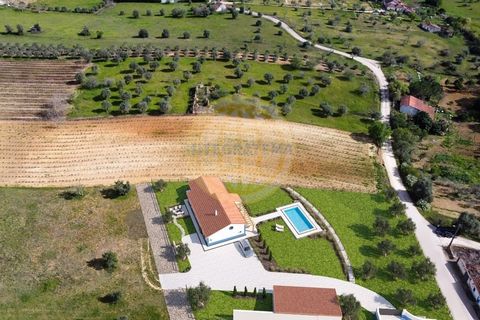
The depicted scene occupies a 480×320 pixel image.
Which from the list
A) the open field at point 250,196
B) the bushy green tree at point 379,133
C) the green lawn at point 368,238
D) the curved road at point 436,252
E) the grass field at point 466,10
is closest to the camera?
the curved road at point 436,252

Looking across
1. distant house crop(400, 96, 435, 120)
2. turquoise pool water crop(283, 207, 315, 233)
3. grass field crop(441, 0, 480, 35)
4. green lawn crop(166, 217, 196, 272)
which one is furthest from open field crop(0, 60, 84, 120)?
grass field crop(441, 0, 480, 35)

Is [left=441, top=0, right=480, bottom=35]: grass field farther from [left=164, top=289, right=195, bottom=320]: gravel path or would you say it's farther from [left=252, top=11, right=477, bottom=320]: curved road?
[left=164, top=289, right=195, bottom=320]: gravel path

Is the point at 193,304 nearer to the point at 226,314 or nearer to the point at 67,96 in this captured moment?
the point at 226,314

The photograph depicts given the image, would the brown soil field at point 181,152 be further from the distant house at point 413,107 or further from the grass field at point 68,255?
the distant house at point 413,107

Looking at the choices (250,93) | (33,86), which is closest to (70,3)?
(33,86)

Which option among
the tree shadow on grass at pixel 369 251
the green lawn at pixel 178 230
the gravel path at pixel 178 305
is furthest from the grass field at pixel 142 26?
the gravel path at pixel 178 305

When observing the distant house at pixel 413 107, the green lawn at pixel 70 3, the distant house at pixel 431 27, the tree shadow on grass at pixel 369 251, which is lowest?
the tree shadow on grass at pixel 369 251
